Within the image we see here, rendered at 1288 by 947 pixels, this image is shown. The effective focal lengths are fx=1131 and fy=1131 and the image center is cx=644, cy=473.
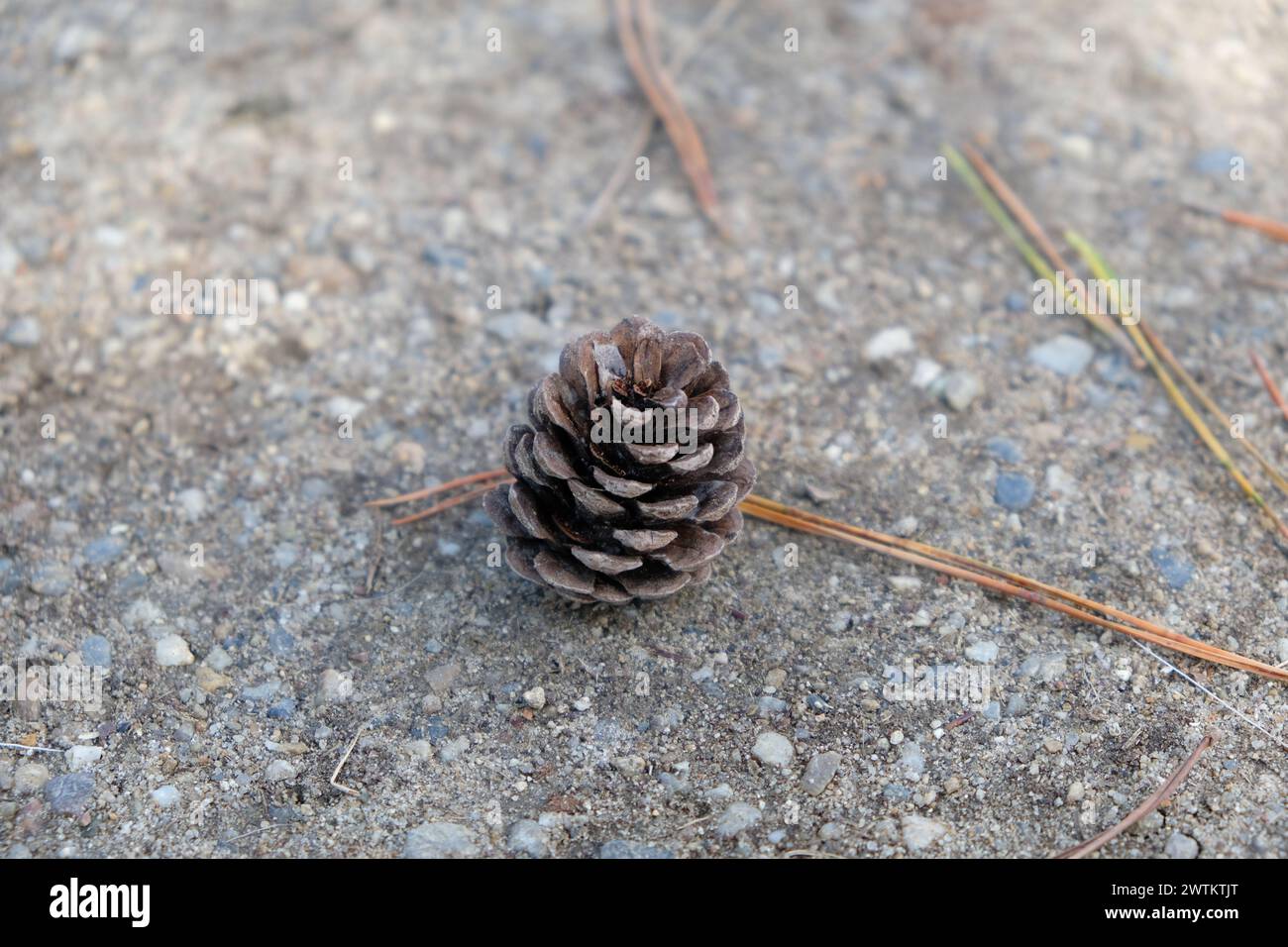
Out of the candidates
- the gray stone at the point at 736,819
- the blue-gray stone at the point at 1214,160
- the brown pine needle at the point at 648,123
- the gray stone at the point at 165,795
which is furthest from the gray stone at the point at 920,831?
the blue-gray stone at the point at 1214,160

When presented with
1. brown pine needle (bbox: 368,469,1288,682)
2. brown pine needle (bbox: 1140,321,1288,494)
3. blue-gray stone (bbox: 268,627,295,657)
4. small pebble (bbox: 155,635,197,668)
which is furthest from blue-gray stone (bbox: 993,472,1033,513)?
small pebble (bbox: 155,635,197,668)

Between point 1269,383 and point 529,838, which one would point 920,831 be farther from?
point 1269,383

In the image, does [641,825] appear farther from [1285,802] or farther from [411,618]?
[1285,802]

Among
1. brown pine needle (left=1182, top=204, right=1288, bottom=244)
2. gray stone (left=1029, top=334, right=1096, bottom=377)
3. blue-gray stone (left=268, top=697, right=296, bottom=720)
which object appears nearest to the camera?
blue-gray stone (left=268, top=697, right=296, bottom=720)

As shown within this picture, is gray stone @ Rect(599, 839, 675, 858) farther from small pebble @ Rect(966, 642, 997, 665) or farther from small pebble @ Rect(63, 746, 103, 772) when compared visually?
small pebble @ Rect(63, 746, 103, 772)

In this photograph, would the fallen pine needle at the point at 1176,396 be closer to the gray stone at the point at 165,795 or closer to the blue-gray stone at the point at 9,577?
the gray stone at the point at 165,795

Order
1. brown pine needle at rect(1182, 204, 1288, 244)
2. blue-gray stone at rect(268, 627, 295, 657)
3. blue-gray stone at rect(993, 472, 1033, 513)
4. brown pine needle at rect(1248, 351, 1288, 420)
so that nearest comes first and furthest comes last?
1. blue-gray stone at rect(268, 627, 295, 657)
2. blue-gray stone at rect(993, 472, 1033, 513)
3. brown pine needle at rect(1248, 351, 1288, 420)
4. brown pine needle at rect(1182, 204, 1288, 244)

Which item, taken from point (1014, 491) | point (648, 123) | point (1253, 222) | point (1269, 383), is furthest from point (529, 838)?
point (1253, 222)

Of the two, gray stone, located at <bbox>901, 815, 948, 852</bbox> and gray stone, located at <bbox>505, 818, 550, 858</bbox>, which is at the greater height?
gray stone, located at <bbox>901, 815, 948, 852</bbox>

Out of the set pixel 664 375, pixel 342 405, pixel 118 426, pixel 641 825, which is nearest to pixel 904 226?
pixel 664 375
